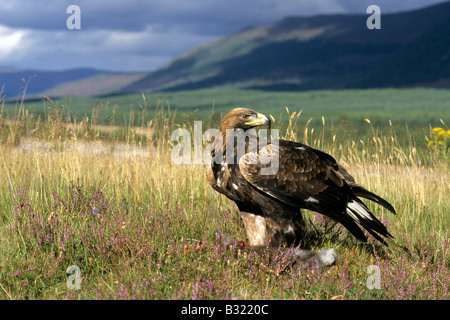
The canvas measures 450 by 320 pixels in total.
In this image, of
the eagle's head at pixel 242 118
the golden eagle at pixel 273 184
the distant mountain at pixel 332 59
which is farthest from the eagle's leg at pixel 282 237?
the distant mountain at pixel 332 59

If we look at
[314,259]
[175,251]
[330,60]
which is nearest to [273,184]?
[314,259]

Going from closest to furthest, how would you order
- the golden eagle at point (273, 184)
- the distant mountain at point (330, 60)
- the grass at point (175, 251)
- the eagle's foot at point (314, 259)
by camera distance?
the grass at point (175, 251) < the eagle's foot at point (314, 259) < the golden eagle at point (273, 184) < the distant mountain at point (330, 60)

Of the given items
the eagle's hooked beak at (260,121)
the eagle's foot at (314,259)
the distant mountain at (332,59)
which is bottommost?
the eagle's foot at (314,259)

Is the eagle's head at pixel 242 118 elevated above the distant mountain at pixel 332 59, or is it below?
below

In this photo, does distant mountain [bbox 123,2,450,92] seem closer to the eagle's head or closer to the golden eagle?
the golden eagle

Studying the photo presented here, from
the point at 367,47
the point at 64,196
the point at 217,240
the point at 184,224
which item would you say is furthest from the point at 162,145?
the point at 367,47

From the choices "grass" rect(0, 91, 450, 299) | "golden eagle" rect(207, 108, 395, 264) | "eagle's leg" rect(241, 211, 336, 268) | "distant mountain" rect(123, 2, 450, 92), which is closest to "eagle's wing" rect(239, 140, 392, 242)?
"golden eagle" rect(207, 108, 395, 264)

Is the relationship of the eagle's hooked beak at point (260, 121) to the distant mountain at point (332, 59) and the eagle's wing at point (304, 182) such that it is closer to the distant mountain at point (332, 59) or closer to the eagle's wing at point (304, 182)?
the eagle's wing at point (304, 182)

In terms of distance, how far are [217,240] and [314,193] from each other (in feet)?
3.45

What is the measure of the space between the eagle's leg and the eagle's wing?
254 millimetres

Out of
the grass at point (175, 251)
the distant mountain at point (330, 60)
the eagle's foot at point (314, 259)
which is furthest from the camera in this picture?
the distant mountain at point (330, 60)

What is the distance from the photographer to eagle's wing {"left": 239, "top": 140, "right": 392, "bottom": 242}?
485 centimetres

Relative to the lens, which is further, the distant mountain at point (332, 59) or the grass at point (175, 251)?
the distant mountain at point (332, 59)

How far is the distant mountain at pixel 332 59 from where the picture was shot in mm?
117625
